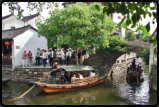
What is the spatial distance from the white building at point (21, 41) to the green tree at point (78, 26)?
6.05ft

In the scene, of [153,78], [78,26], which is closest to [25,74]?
[78,26]

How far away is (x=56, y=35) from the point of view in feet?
44.3

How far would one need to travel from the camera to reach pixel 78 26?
1276 cm

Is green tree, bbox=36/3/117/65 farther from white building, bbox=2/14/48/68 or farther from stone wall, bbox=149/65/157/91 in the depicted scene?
stone wall, bbox=149/65/157/91

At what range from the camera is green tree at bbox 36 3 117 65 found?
12.6 m

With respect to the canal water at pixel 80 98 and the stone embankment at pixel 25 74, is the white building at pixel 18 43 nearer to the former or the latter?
the stone embankment at pixel 25 74

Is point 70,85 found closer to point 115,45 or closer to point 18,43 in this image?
point 18,43

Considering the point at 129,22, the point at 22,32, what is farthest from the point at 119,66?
the point at 129,22

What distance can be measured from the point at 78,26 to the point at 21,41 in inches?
210

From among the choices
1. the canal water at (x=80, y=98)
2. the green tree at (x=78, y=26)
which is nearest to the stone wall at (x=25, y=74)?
the canal water at (x=80, y=98)

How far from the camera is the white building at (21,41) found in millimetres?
14039

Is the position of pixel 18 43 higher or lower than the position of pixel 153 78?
higher

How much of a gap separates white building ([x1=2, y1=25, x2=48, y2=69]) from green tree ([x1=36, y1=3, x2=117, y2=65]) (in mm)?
1845

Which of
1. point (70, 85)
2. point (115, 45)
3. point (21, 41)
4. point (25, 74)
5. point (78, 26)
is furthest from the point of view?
point (115, 45)
